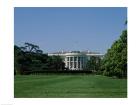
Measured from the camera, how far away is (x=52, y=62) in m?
5.53

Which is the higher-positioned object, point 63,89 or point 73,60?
point 73,60

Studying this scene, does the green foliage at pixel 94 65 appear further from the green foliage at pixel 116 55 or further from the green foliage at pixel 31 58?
the green foliage at pixel 31 58

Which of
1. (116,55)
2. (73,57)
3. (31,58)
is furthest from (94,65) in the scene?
(31,58)

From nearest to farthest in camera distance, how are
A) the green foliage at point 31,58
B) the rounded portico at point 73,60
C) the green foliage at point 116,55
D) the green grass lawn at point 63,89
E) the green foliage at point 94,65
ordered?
the green grass lawn at point 63,89 → the green foliage at point 31,58 → the green foliage at point 116,55 → the green foliage at point 94,65 → the rounded portico at point 73,60

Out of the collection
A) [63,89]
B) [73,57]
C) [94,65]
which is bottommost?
[63,89]

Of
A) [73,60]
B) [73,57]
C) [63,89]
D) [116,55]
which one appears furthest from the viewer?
[73,60]

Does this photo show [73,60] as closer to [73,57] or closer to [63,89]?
[73,57]

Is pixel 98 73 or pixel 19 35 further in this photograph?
pixel 98 73

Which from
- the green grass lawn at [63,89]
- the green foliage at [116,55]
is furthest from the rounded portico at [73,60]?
the green foliage at [116,55]
